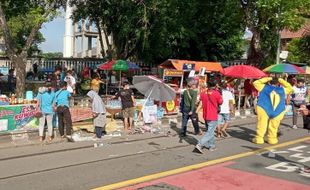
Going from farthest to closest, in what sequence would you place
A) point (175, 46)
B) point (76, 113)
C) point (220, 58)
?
point (220, 58), point (175, 46), point (76, 113)

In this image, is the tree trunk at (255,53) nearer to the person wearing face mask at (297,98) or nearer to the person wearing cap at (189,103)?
the person wearing face mask at (297,98)

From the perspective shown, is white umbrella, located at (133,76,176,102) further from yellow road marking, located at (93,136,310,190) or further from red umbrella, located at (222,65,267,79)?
red umbrella, located at (222,65,267,79)

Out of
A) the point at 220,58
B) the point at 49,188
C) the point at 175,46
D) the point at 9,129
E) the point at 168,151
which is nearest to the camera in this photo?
the point at 49,188

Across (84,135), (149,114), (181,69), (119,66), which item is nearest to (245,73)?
(181,69)

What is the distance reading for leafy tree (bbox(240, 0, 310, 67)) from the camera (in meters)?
21.6

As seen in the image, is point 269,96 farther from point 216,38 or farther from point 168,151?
point 216,38

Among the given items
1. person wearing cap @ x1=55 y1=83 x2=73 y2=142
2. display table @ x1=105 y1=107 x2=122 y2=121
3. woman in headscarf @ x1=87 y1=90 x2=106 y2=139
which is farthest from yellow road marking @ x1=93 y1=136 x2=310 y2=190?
display table @ x1=105 y1=107 x2=122 y2=121

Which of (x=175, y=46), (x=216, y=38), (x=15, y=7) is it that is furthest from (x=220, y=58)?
(x=15, y=7)

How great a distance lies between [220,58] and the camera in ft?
116

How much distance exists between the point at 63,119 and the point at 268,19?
14.1 m

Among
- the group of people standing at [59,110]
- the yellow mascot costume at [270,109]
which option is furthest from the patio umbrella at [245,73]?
the group of people standing at [59,110]

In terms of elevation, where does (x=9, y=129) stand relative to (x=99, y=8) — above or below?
below

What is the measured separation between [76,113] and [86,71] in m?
15.4

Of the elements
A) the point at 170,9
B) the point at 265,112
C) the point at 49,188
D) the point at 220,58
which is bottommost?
the point at 49,188
